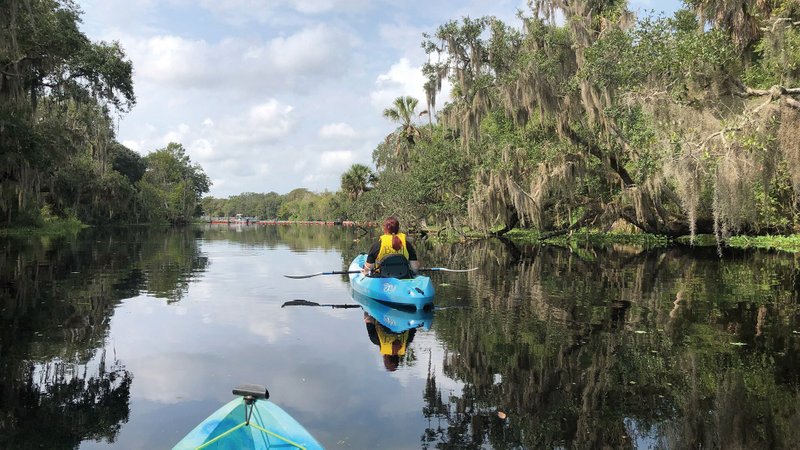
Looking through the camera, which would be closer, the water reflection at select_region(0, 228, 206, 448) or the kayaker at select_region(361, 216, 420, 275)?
the water reflection at select_region(0, 228, 206, 448)

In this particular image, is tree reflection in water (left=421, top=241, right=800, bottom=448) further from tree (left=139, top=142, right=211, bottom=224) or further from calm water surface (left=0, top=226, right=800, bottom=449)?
tree (left=139, top=142, right=211, bottom=224)

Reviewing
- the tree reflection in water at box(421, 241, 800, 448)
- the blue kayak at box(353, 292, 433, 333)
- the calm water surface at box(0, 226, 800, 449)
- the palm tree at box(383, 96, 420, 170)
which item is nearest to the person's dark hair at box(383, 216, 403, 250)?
the blue kayak at box(353, 292, 433, 333)

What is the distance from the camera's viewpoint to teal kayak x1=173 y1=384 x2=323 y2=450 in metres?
3.25

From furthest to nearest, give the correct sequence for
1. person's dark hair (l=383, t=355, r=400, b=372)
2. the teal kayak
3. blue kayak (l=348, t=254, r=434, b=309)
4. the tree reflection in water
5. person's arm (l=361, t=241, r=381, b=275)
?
person's arm (l=361, t=241, r=381, b=275) → blue kayak (l=348, t=254, r=434, b=309) → person's dark hair (l=383, t=355, r=400, b=372) → the tree reflection in water → the teal kayak

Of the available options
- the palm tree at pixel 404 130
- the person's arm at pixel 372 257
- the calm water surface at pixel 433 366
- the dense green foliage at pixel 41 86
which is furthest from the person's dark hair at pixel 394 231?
the palm tree at pixel 404 130

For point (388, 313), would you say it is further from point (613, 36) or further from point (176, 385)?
point (613, 36)

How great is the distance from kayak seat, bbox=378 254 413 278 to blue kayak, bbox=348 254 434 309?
0.18 m

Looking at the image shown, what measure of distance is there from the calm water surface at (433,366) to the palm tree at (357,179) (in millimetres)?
48409

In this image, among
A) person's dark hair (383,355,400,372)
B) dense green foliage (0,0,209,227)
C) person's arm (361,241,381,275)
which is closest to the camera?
person's dark hair (383,355,400,372)

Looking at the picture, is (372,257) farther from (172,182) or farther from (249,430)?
(172,182)

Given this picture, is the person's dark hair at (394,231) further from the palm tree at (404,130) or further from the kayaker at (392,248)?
the palm tree at (404,130)

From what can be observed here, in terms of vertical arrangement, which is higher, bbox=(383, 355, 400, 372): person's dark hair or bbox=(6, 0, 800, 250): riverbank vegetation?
bbox=(6, 0, 800, 250): riverbank vegetation

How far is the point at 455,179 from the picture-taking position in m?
32.4

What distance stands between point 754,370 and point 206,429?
545cm
